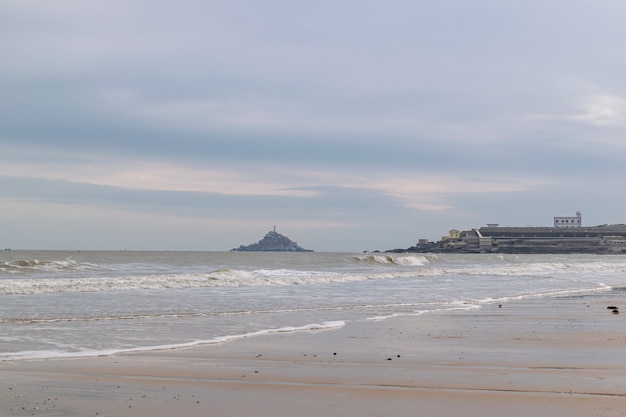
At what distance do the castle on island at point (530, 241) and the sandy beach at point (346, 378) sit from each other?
429 feet

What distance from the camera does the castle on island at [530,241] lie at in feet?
462

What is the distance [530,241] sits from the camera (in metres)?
145

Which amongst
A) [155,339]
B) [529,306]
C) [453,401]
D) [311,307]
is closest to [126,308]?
[311,307]

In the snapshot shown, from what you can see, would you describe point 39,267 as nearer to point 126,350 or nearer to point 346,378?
point 126,350

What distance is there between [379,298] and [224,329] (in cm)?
960

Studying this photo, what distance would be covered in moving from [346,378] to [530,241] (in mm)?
142525

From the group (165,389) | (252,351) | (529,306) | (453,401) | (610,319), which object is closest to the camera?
(453,401)

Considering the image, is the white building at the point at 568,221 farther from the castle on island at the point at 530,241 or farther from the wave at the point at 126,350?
the wave at the point at 126,350

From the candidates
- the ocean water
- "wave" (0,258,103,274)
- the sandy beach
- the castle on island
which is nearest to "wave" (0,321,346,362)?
the ocean water

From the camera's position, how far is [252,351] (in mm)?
10336

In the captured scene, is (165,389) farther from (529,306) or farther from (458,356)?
(529,306)

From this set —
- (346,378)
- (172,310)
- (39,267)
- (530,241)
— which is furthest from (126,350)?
(530,241)

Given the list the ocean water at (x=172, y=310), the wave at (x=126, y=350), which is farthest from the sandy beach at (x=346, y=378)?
the ocean water at (x=172, y=310)

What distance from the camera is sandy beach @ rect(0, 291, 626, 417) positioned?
6.49 m
